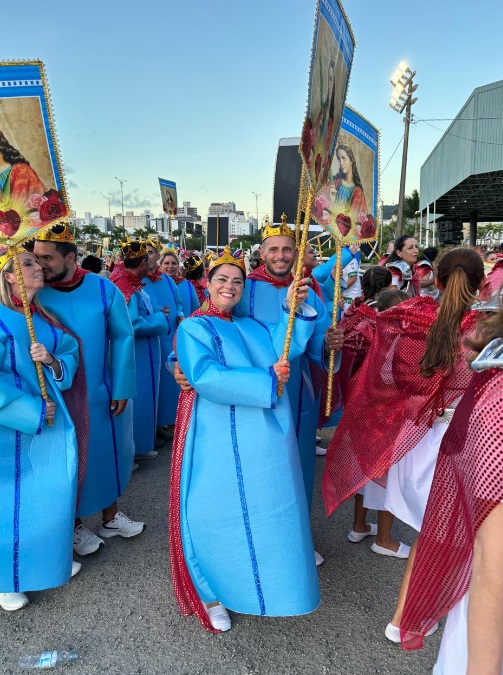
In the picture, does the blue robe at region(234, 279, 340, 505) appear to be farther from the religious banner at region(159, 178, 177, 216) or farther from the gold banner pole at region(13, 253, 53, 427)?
the religious banner at region(159, 178, 177, 216)

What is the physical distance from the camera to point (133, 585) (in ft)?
9.27

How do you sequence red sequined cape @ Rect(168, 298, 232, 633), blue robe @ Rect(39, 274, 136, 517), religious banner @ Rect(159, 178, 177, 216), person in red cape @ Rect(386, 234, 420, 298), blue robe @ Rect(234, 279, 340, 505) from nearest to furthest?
red sequined cape @ Rect(168, 298, 232, 633), blue robe @ Rect(234, 279, 340, 505), blue robe @ Rect(39, 274, 136, 517), person in red cape @ Rect(386, 234, 420, 298), religious banner @ Rect(159, 178, 177, 216)

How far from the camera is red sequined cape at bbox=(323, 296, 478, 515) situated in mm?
2254

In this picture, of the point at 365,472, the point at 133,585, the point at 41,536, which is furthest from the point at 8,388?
the point at 365,472

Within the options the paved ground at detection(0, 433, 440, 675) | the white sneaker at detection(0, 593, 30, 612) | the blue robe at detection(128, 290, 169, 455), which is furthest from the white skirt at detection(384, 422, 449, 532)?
the blue robe at detection(128, 290, 169, 455)

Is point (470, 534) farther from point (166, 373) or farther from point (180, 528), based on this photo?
point (166, 373)

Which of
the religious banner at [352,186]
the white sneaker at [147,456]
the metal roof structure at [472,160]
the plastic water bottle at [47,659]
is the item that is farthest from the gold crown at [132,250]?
the metal roof structure at [472,160]

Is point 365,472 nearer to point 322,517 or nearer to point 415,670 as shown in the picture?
point 415,670

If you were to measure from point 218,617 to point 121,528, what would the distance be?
115cm

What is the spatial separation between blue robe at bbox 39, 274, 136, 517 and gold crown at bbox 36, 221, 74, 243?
0.92 ft

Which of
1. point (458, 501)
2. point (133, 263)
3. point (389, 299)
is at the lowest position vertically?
point (458, 501)

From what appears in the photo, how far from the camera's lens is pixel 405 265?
219 inches

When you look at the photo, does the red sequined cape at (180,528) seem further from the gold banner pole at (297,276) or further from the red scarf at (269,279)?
the red scarf at (269,279)

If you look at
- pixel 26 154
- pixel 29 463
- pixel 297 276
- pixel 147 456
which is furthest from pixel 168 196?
pixel 297 276
